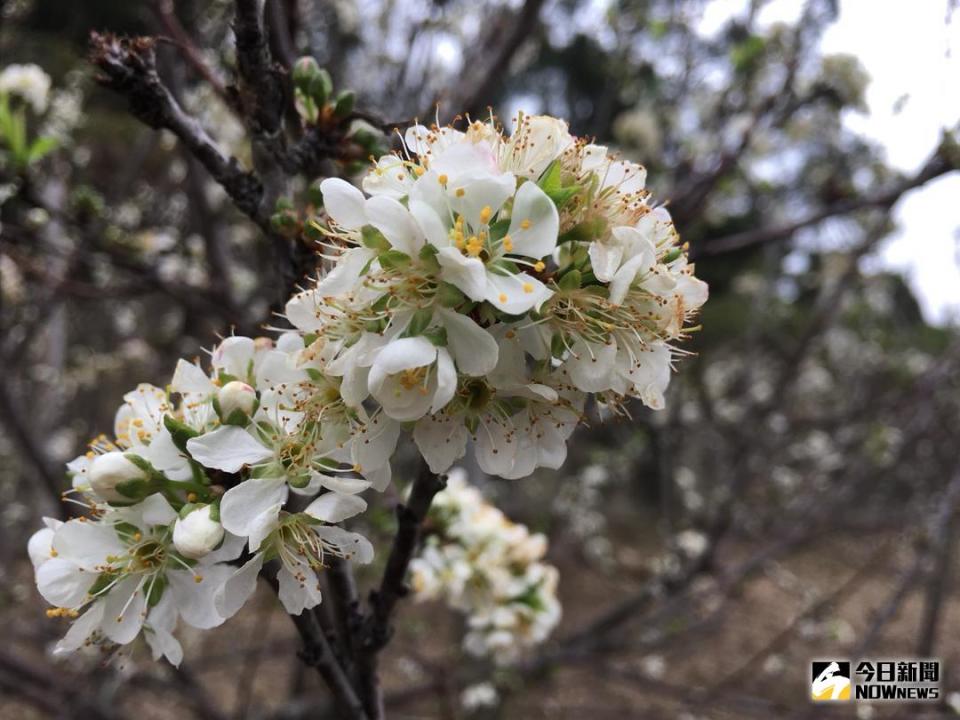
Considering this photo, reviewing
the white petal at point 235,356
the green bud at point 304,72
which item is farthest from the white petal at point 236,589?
the green bud at point 304,72

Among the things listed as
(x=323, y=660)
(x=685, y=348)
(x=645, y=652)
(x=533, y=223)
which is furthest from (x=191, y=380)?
(x=685, y=348)

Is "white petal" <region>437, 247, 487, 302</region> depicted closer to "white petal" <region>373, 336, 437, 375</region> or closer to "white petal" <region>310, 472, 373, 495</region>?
"white petal" <region>373, 336, 437, 375</region>

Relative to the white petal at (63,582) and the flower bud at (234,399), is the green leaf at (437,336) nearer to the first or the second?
the flower bud at (234,399)

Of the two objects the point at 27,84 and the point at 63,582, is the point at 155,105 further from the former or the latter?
the point at 27,84

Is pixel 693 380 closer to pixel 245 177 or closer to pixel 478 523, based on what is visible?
pixel 478 523

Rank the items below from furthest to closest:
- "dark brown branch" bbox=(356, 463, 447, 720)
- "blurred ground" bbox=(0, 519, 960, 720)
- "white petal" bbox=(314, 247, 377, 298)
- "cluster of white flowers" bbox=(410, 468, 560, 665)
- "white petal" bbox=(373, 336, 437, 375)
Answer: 1. "blurred ground" bbox=(0, 519, 960, 720)
2. "cluster of white flowers" bbox=(410, 468, 560, 665)
3. "dark brown branch" bbox=(356, 463, 447, 720)
4. "white petal" bbox=(314, 247, 377, 298)
5. "white petal" bbox=(373, 336, 437, 375)

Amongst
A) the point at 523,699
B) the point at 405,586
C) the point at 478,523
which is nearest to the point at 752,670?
the point at 523,699

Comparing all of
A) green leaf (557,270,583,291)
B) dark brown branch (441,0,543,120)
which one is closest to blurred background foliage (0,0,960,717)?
dark brown branch (441,0,543,120)
